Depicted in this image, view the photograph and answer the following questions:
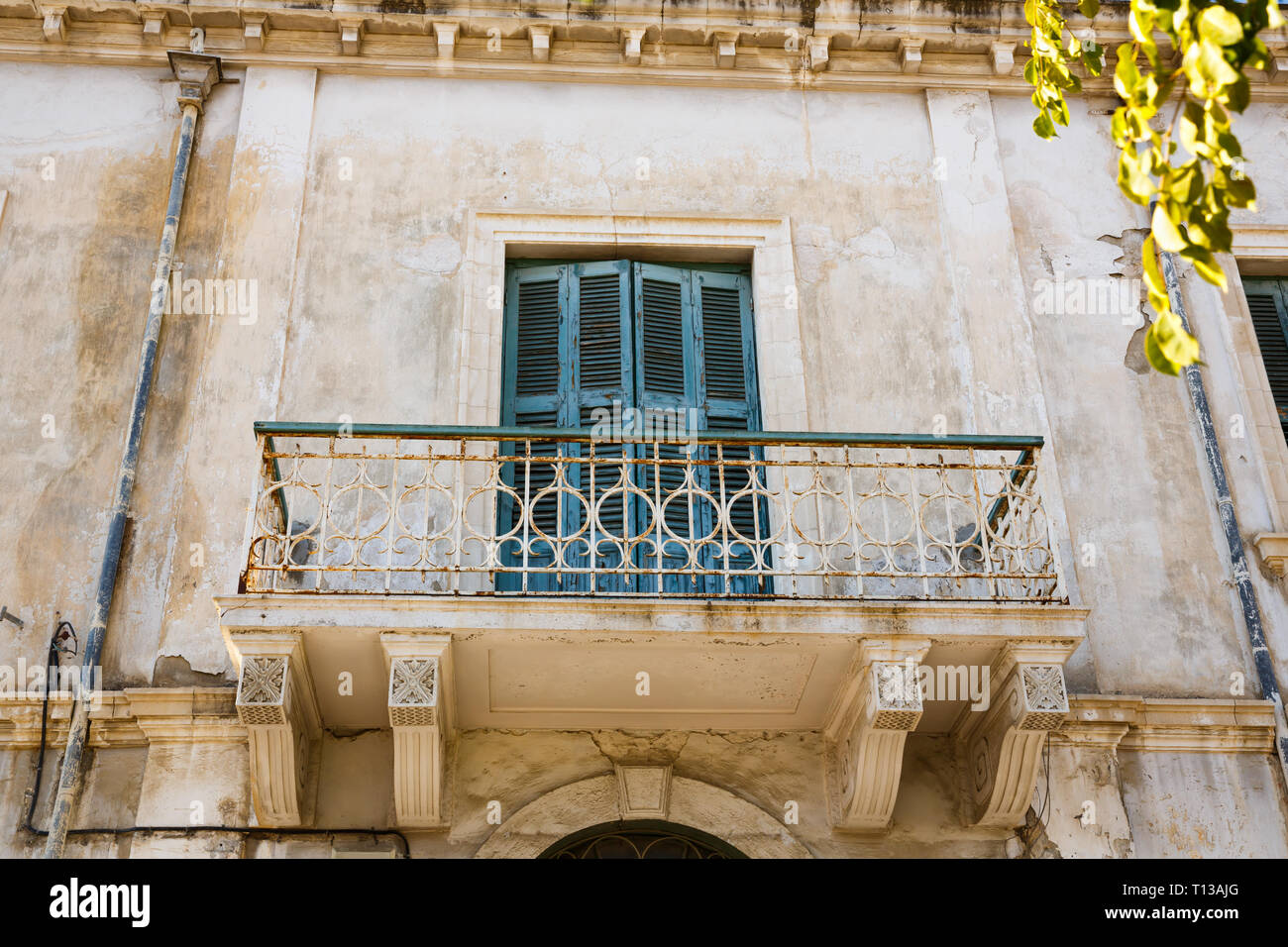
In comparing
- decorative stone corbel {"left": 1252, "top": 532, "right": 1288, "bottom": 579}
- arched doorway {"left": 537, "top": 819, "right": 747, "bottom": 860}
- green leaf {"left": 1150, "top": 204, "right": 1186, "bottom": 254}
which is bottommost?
arched doorway {"left": 537, "top": 819, "right": 747, "bottom": 860}

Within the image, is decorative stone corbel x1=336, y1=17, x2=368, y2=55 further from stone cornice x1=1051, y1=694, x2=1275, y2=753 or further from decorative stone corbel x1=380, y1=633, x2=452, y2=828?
stone cornice x1=1051, y1=694, x2=1275, y2=753

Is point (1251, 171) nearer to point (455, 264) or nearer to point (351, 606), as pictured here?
point (455, 264)

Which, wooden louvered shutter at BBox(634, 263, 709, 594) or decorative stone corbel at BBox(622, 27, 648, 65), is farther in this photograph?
decorative stone corbel at BBox(622, 27, 648, 65)

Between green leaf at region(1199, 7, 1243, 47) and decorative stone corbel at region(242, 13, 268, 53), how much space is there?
710 centimetres

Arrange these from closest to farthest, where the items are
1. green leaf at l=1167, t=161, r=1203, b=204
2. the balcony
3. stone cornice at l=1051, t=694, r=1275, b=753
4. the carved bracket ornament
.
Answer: green leaf at l=1167, t=161, r=1203, b=204, the balcony, the carved bracket ornament, stone cornice at l=1051, t=694, r=1275, b=753

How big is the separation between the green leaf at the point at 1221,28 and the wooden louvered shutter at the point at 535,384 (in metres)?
4.65

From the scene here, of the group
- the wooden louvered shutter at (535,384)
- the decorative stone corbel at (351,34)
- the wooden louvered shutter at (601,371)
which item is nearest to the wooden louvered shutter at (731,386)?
the wooden louvered shutter at (601,371)

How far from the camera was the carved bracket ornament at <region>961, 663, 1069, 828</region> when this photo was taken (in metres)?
7.06

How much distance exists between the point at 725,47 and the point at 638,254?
1.72m

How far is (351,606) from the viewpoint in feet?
22.7

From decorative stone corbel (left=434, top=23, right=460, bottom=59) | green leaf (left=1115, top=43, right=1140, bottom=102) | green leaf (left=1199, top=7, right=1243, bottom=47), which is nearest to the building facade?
decorative stone corbel (left=434, top=23, right=460, bottom=59)

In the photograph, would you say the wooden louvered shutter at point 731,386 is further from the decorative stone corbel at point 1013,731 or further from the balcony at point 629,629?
the decorative stone corbel at point 1013,731

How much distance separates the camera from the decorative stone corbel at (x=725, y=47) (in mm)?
10023

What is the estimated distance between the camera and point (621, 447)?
8398 mm
